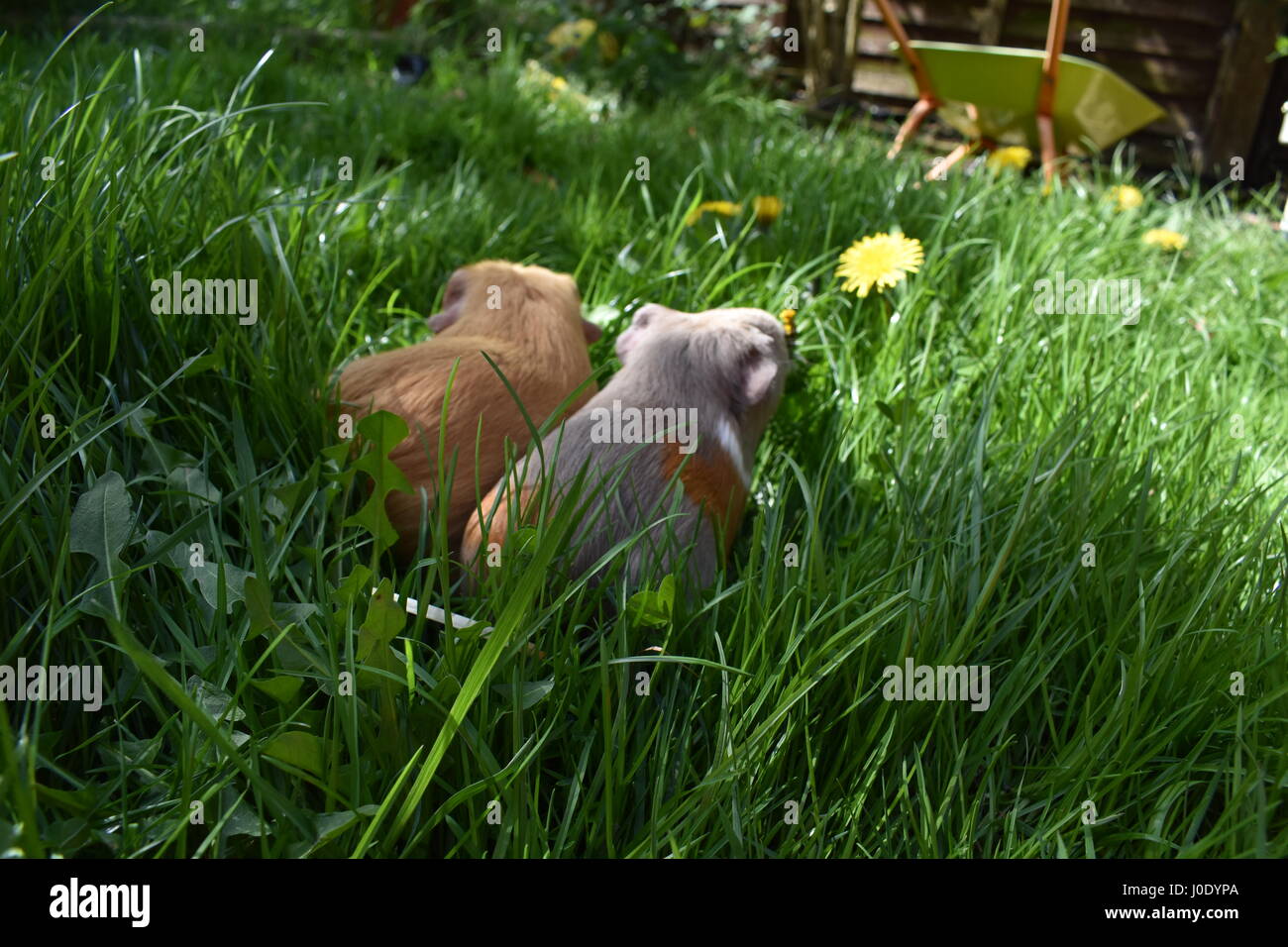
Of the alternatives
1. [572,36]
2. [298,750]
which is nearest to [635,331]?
[298,750]

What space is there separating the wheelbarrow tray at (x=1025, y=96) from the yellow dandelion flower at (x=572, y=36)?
2.12m

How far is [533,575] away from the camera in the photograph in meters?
1.34

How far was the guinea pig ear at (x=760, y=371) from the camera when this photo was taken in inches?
77.9

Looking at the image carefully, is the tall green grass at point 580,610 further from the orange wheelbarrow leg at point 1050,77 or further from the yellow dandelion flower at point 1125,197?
the orange wheelbarrow leg at point 1050,77

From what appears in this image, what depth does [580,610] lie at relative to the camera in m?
1.59

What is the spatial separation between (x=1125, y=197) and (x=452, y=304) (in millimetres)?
3136

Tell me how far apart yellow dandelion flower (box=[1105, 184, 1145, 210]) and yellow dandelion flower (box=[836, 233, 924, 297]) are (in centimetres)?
180

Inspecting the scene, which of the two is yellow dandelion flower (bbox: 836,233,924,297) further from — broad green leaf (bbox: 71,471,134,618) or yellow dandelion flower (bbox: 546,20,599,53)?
yellow dandelion flower (bbox: 546,20,599,53)

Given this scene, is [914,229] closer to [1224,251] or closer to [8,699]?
[1224,251]

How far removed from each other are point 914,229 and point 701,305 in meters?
1.07

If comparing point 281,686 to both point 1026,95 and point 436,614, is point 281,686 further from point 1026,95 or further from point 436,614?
point 1026,95

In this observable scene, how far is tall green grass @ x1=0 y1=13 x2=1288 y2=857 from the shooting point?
4.17 ft

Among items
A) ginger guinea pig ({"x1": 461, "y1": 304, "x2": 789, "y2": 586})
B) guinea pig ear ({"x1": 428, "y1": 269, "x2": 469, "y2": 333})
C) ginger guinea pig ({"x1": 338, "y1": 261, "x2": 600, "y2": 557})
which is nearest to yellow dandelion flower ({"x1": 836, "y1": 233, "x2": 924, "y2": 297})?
ginger guinea pig ({"x1": 461, "y1": 304, "x2": 789, "y2": 586})

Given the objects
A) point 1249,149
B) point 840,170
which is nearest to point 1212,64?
point 1249,149
